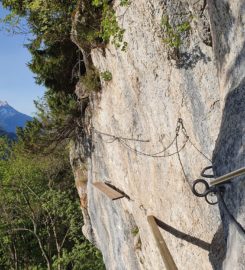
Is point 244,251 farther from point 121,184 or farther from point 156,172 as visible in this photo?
point 121,184

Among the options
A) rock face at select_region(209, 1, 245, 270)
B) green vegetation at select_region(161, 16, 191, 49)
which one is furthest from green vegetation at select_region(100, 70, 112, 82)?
rock face at select_region(209, 1, 245, 270)

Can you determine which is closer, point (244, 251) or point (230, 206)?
point (244, 251)

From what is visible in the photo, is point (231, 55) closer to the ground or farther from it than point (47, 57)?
closer to the ground

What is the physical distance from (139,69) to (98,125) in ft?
14.1

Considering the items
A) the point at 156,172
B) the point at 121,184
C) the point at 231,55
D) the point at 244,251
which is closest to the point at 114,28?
the point at 156,172

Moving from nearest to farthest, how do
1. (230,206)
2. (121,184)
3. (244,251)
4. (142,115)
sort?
(244,251) < (230,206) < (142,115) < (121,184)

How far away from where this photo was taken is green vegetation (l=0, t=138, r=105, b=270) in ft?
77.6

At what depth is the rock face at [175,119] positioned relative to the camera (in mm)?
4328

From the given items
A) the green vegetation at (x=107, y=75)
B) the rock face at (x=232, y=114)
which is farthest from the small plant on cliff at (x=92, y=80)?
the rock face at (x=232, y=114)

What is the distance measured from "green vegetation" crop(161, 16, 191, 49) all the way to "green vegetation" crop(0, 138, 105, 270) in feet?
50.6

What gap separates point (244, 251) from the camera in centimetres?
327

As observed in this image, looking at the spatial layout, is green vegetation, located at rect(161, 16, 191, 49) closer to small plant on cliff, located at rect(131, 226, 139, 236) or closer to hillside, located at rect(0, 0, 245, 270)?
hillside, located at rect(0, 0, 245, 270)

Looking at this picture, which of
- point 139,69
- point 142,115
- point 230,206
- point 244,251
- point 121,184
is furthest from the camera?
point 121,184

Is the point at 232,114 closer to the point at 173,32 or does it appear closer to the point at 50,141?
the point at 173,32
